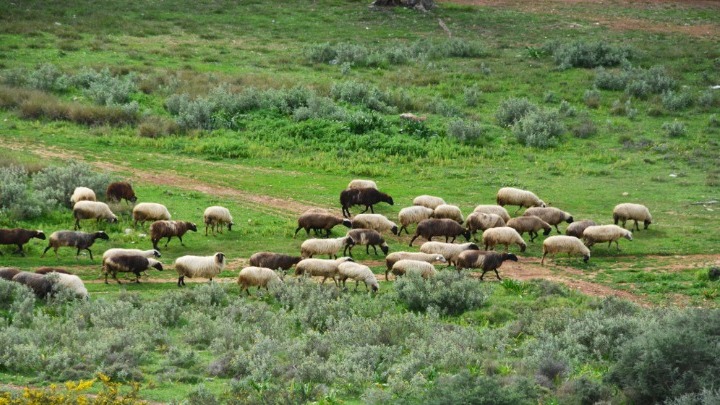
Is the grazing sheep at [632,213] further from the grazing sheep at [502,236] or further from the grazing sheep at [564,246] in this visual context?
the grazing sheep at [502,236]

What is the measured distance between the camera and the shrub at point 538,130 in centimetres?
3325

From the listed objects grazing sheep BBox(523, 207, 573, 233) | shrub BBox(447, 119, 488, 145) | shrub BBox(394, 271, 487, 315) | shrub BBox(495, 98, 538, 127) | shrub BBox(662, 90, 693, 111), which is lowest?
shrub BBox(394, 271, 487, 315)

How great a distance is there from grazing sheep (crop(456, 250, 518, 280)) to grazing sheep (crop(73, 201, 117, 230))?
26.7 feet

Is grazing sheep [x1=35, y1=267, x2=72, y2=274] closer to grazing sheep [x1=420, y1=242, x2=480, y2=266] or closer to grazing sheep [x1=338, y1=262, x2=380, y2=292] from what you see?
grazing sheep [x1=338, y1=262, x2=380, y2=292]

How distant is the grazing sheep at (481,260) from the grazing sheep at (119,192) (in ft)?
28.3

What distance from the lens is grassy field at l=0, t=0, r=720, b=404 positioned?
15953 millimetres

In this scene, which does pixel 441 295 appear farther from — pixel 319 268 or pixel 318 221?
pixel 318 221

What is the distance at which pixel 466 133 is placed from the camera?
33.3 meters

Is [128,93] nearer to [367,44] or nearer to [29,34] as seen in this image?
[29,34]

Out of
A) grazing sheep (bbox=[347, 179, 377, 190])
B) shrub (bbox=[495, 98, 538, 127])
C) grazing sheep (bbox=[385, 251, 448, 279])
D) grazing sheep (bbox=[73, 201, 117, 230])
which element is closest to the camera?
grazing sheep (bbox=[385, 251, 448, 279])

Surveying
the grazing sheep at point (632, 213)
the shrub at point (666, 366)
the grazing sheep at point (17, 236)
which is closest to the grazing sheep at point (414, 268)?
the grazing sheep at point (632, 213)

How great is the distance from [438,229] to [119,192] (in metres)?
7.72

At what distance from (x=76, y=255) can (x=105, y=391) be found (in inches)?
372

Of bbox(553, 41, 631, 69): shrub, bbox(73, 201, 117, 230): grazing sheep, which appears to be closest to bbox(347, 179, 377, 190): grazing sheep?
bbox(73, 201, 117, 230): grazing sheep
